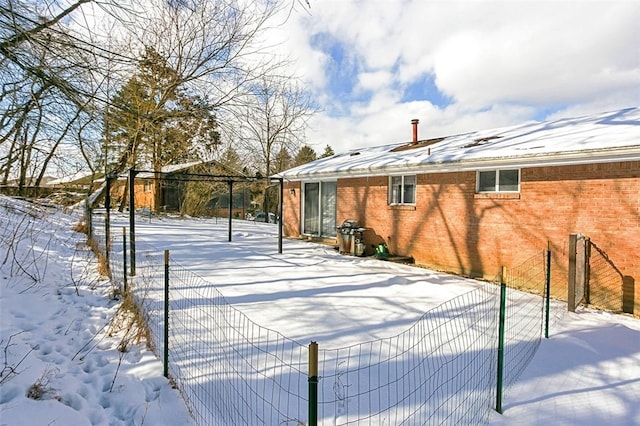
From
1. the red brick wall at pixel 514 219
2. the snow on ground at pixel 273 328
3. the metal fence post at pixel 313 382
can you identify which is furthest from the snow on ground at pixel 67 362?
the red brick wall at pixel 514 219

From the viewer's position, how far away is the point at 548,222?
7.09 metres

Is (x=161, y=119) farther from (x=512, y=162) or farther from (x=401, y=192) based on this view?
(x=512, y=162)

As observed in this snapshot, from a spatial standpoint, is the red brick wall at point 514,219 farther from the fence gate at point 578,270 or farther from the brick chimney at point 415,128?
the brick chimney at point 415,128

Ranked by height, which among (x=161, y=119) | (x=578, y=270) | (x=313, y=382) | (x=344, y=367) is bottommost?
(x=344, y=367)

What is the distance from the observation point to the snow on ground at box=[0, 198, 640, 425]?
9.64 feet

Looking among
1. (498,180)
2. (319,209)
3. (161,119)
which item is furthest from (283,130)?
(498,180)

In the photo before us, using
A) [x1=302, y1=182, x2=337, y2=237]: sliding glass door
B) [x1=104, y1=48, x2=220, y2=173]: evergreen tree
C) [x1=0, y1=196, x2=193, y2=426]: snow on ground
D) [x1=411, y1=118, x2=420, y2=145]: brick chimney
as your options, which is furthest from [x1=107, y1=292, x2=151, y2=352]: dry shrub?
[x1=411, y1=118, x2=420, y2=145]: brick chimney

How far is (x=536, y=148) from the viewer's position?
23.7 ft

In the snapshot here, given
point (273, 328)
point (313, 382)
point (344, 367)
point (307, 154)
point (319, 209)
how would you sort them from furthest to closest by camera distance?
point (307, 154), point (319, 209), point (273, 328), point (344, 367), point (313, 382)

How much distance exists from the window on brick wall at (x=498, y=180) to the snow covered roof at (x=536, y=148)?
25 cm

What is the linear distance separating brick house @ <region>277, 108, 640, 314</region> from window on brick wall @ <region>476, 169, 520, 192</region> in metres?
0.02

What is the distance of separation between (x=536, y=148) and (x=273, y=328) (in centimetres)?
625

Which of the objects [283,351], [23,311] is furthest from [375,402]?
[23,311]

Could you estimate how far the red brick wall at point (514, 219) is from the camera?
6.17 m
